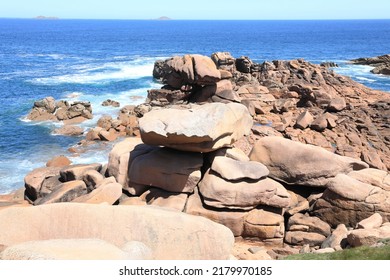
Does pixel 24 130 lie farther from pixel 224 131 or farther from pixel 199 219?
pixel 199 219

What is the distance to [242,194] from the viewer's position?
16734 mm

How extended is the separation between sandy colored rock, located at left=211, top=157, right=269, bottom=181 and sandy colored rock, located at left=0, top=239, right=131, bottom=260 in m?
7.00

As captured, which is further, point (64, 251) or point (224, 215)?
point (224, 215)

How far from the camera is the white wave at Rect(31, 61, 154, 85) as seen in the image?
60.6 meters

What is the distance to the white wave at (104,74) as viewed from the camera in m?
60.6

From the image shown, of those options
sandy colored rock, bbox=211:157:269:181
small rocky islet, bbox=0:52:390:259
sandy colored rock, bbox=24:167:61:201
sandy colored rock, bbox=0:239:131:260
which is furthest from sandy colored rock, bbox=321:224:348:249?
sandy colored rock, bbox=24:167:61:201

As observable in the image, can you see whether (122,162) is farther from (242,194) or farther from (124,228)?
(124,228)

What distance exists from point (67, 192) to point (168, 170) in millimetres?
4216

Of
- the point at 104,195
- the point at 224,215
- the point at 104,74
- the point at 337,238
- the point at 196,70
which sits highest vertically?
the point at 196,70

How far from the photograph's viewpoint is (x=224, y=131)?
17.3m

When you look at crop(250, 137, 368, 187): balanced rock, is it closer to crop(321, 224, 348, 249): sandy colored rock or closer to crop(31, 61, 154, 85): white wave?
crop(321, 224, 348, 249): sandy colored rock

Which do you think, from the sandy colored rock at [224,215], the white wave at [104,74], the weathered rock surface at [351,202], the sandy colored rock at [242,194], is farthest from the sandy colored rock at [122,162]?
the white wave at [104,74]

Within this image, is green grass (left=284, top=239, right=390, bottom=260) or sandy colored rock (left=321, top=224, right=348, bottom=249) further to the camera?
sandy colored rock (left=321, top=224, right=348, bottom=249)

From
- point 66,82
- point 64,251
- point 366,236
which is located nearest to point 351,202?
point 366,236
